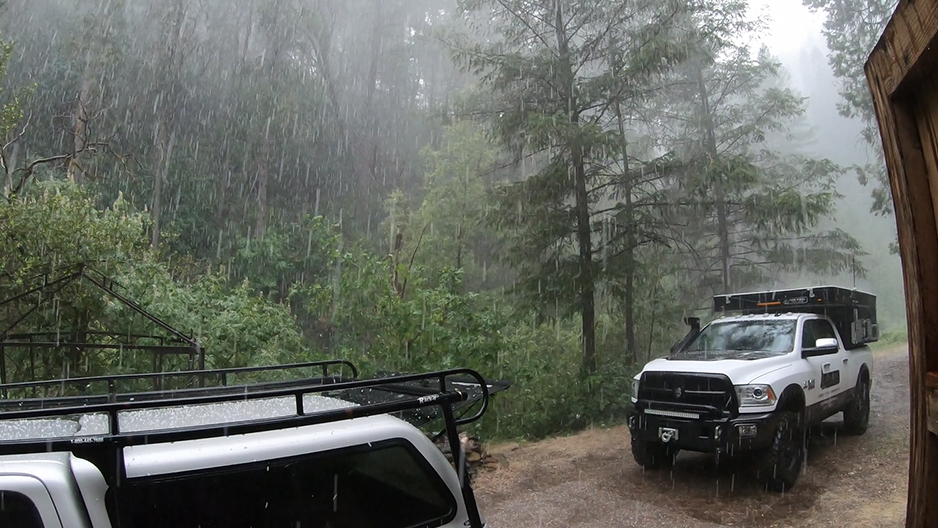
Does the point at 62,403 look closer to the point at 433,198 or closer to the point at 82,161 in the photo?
the point at 433,198

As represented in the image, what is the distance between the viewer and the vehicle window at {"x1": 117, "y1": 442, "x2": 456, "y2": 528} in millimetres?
2295

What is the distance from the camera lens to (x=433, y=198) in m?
22.7

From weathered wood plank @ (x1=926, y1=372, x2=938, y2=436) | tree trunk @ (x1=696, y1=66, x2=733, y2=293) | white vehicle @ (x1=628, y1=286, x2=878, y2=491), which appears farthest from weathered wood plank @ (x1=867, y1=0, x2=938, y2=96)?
tree trunk @ (x1=696, y1=66, x2=733, y2=293)

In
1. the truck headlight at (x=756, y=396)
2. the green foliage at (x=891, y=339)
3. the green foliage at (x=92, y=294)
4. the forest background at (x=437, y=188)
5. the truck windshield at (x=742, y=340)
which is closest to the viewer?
the truck headlight at (x=756, y=396)

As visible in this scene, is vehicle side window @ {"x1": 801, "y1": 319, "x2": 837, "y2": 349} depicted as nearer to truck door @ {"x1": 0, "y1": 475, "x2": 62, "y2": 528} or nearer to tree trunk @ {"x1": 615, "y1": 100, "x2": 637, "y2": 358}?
tree trunk @ {"x1": 615, "y1": 100, "x2": 637, "y2": 358}

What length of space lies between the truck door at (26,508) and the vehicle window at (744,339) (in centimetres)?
743

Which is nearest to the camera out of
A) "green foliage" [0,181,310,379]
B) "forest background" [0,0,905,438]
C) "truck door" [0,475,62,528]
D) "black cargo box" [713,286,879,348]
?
"truck door" [0,475,62,528]

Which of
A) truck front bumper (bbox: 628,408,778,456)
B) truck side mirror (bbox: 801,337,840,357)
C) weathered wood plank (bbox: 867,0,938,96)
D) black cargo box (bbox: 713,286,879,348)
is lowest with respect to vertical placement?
truck front bumper (bbox: 628,408,778,456)

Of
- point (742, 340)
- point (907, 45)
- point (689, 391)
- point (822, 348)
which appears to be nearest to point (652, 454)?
point (689, 391)

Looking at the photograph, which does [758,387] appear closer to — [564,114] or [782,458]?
[782,458]

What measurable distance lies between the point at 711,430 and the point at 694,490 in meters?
0.93

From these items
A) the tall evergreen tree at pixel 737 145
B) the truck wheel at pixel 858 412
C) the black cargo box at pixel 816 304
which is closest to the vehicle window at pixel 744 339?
the black cargo box at pixel 816 304

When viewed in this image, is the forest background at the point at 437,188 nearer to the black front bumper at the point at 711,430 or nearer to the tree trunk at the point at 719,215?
the tree trunk at the point at 719,215

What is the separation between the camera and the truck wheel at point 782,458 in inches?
281
